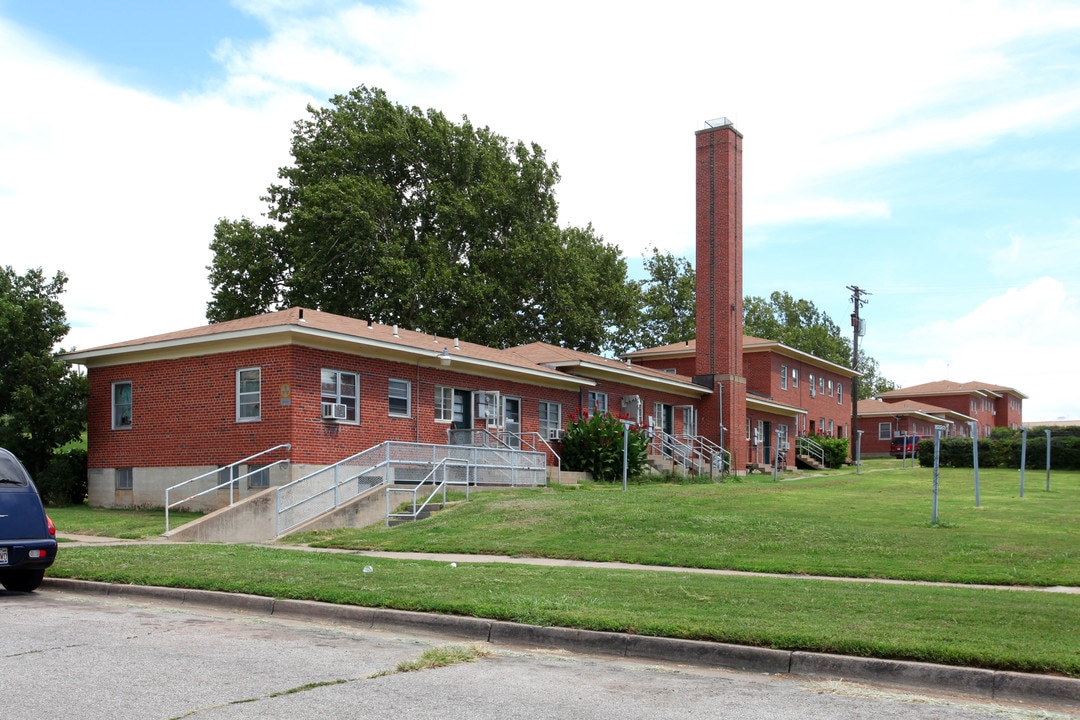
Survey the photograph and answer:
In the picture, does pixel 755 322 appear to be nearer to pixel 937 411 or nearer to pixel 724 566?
pixel 937 411

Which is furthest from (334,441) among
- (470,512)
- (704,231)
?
(704,231)

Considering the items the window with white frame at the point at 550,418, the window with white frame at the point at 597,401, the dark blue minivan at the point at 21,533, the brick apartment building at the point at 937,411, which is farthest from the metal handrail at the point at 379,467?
the brick apartment building at the point at 937,411

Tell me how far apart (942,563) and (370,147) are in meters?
39.8

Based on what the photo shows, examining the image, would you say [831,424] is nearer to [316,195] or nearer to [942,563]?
[316,195]

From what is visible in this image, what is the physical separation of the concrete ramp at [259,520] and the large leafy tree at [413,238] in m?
25.2

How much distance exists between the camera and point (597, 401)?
117 feet

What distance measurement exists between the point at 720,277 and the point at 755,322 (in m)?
45.3

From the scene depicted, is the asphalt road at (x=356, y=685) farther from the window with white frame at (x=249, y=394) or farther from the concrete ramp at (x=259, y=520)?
the window with white frame at (x=249, y=394)

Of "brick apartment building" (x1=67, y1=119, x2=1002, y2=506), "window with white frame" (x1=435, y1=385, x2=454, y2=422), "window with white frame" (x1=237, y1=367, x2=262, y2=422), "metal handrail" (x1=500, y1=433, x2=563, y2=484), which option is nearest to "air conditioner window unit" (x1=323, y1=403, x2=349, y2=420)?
"brick apartment building" (x1=67, y1=119, x2=1002, y2=506)

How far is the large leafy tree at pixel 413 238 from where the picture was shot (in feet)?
153

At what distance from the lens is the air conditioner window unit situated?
23859mm

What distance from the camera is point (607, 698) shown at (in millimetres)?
6977

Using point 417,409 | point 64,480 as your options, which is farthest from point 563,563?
point 64,480

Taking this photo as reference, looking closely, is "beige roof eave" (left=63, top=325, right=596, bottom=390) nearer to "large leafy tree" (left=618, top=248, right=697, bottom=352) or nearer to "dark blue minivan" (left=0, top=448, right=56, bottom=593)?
"dark blue minivan" (left=0, top=448, right=56, bottom=593)
